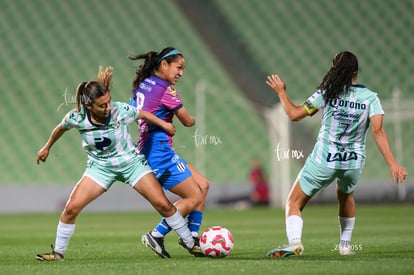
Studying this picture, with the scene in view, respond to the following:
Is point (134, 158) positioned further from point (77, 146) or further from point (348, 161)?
point (77, 146)

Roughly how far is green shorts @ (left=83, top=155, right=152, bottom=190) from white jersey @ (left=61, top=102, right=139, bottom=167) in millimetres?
35

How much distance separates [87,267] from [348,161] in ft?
7.02

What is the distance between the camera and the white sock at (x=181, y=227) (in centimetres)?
691

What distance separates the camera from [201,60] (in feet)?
68.5

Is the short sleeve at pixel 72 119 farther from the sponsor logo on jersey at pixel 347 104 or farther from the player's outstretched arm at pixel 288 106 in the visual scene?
the sponsor logo on jersey at pixel 347 104

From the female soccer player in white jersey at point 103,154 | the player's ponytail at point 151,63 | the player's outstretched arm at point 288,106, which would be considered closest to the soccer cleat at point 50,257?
the female soccer player in white jersey at point 103,154

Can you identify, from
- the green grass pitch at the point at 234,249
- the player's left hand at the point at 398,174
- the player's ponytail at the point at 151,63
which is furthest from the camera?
the player's ponytail at the point at 151,63

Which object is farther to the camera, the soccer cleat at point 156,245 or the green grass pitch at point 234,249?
the soccer cleat at point 156,245

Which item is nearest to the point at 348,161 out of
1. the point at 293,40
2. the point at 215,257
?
the point at 215,257

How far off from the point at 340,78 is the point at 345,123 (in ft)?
1.13

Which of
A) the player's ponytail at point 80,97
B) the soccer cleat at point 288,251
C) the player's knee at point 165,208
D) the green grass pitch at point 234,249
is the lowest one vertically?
the green grass pitch at point 234,249

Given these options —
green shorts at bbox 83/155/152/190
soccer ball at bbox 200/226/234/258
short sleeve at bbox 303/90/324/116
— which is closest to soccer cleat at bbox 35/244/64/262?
green shorts at bbox 83/155/152/190

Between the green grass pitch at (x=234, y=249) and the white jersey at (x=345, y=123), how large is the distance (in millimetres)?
759

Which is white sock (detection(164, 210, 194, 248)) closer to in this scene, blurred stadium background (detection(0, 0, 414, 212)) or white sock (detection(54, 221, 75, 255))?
white sock (detection(54, 221, 75, 255))
